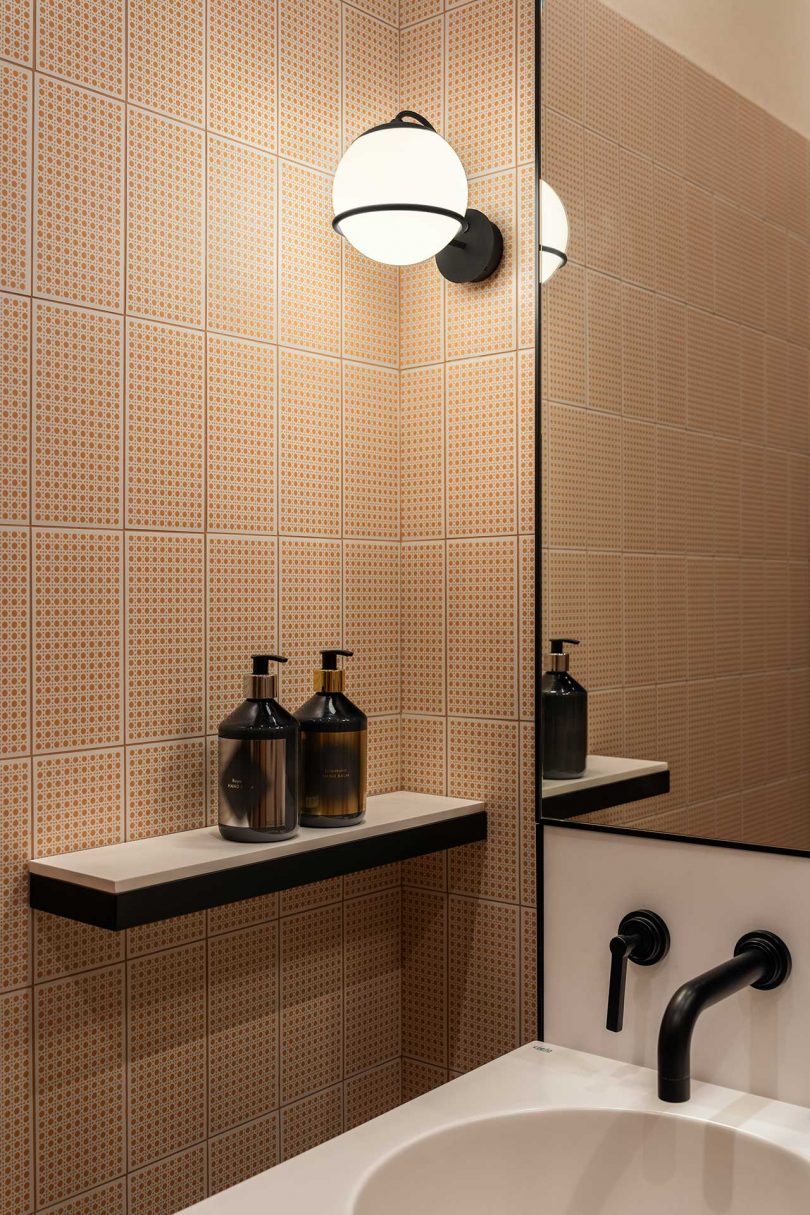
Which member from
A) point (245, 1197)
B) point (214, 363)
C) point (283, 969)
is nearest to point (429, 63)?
point (214, 363)

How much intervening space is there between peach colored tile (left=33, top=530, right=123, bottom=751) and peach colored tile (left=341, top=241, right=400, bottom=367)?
0.51 meters

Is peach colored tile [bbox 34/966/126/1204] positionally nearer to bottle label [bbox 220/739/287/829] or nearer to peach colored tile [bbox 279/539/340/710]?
bottle label [bbox 220/739/287/829]

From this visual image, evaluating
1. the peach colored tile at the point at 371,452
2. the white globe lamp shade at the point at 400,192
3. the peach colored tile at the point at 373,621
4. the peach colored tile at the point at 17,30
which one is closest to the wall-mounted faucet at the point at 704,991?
the peach colored tile at the point at 373,621

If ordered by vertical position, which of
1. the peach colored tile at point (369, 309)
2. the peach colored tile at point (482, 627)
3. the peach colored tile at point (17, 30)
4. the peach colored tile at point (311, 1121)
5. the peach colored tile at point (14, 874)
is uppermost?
the peach colored tile at point (17, 30)

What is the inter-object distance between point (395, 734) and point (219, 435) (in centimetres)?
51

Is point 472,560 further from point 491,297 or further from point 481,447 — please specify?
point 491,297

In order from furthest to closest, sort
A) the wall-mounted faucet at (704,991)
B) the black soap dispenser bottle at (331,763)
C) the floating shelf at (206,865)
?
the black soap dispenser bottle at (331,763) < the floating shelf at (206,865) < the wall-mounted faucet at (704,991)

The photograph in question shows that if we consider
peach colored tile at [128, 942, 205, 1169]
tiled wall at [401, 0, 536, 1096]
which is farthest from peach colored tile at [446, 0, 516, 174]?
peach colored tile at [128, 942, 205, 1169]

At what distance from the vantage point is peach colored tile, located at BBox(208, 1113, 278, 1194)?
1.36m

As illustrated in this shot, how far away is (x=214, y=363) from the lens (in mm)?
1365

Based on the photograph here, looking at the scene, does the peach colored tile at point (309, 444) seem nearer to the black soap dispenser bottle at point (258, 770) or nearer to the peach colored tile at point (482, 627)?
the peach colored tile at point (482, 627)

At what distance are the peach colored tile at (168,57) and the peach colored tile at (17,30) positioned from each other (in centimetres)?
13

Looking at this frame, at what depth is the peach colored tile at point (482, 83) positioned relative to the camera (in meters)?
1.49

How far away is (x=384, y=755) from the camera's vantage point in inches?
62.6
